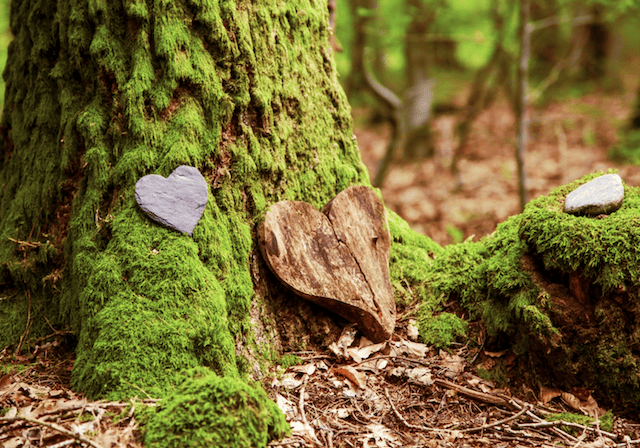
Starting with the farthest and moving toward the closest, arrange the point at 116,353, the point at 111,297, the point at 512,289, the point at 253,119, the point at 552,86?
the point at 552,86, the point at 253,119, the point at 512,289, the point at 111,297, the point at 116,353

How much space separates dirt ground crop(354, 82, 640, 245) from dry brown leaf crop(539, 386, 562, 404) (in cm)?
369

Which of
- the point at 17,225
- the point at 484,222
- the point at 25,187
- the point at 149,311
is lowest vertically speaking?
the point at 484,222

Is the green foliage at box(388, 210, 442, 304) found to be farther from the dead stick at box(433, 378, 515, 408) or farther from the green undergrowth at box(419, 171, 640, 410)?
the dead stick at box(433, 378, 515, 408)

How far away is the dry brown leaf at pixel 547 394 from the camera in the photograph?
8.05ft

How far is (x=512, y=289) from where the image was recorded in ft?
8.68

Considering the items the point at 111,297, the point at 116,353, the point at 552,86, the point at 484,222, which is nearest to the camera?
the point at 116,353

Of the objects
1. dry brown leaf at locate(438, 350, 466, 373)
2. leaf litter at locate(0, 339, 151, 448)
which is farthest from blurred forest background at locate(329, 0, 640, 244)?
leaf litter at locate(0, 339, 151, 448)

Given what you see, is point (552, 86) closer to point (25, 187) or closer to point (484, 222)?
point (484, 222)

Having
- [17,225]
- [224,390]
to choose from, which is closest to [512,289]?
[224,390]

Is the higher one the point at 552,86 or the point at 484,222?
the point at 552,86

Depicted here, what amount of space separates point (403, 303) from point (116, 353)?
1761 millimetres

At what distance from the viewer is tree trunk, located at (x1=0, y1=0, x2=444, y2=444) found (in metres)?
2.32

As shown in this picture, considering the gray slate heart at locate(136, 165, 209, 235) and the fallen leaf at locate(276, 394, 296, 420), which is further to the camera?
the gray slate heart at locate(136, 165, 209, 235)

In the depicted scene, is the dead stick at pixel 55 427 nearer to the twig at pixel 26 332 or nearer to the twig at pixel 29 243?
the twig at pixel 26 332
